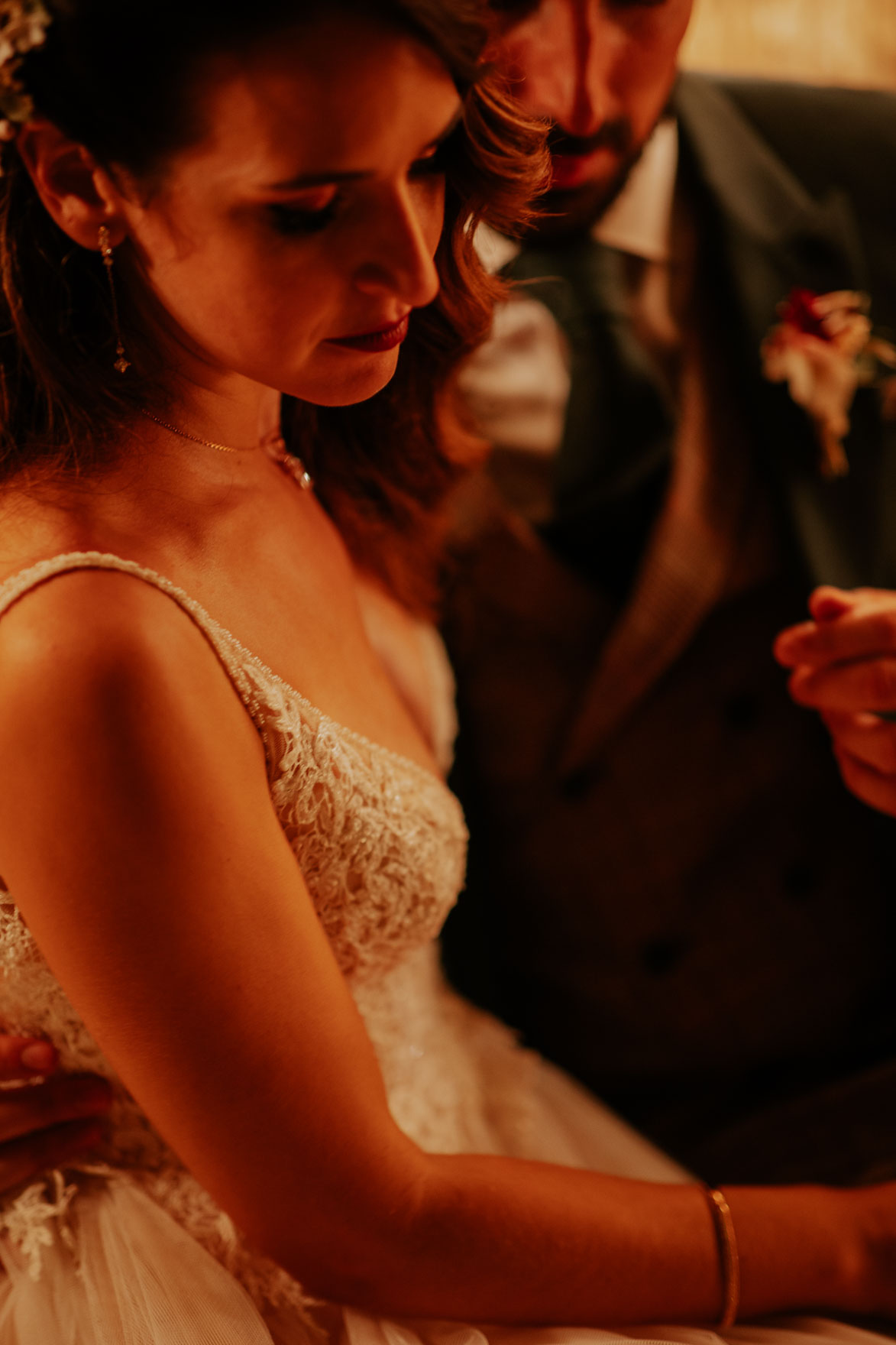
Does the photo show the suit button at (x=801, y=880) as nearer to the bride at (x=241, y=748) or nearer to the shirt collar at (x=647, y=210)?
the bride at (x=241, y=748)

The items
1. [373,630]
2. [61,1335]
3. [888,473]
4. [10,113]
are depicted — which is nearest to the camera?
[10,113]

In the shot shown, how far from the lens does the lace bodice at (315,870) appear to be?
68cm

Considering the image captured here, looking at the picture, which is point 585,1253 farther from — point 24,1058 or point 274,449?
point 274,449

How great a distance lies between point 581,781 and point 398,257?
2.51 feet

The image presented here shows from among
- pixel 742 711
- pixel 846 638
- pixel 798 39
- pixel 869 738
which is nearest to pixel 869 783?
pixel 869 738

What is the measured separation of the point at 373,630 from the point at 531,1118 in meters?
0.49

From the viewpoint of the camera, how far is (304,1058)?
0.66 metres

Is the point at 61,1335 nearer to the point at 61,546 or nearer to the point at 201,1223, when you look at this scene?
the point at 201,1223

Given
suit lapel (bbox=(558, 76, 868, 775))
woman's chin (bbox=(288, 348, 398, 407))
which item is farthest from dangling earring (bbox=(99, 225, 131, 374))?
suit lapel (bbox=(558, 76, 868, 775))

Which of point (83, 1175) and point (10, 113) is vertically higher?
point (10, 113)

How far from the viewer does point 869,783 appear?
1003 mm

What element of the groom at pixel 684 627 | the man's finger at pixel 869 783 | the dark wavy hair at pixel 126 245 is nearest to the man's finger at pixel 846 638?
the man's finger at pixel 869 783

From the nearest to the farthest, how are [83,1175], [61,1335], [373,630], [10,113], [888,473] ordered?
[10,113]
[61,1335]
[83,1175]
[373,630]
[888,473]

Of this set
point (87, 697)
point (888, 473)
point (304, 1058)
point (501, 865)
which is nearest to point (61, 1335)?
point (304, 1058)
